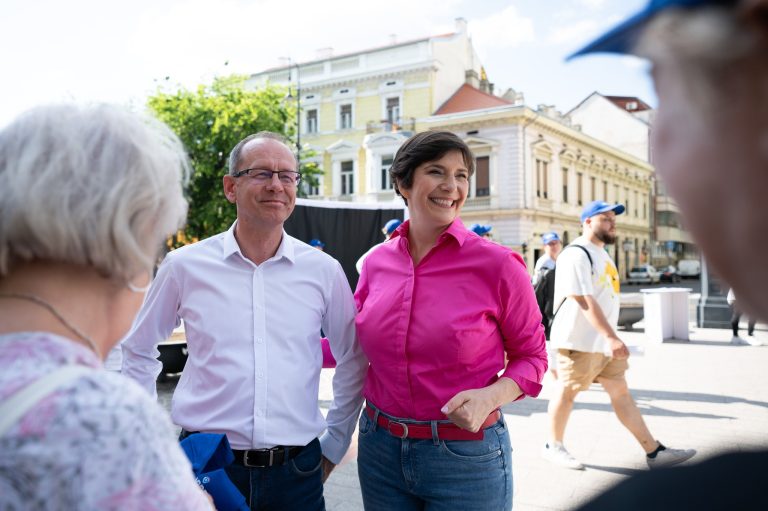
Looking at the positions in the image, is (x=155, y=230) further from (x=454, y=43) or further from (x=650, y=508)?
(x=454, y=43)

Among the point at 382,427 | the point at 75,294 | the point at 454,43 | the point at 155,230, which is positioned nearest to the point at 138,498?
the point at 75,294

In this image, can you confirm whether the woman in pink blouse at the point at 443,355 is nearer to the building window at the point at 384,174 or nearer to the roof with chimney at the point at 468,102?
the building window at the point at 384,174

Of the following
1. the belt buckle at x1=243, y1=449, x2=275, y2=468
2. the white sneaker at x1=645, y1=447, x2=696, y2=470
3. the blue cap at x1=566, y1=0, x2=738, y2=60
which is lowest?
the white sneaker at x1=645, y1=447, x2=696, y2=470

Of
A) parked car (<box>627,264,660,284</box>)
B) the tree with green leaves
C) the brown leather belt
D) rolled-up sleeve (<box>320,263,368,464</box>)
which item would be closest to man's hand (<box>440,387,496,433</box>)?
the brown leather belt

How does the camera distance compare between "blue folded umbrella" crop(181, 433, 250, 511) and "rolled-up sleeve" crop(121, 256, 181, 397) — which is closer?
"blue folded umbrella" crop(181, 433, 250, 511)

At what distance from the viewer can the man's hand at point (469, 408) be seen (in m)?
2.02

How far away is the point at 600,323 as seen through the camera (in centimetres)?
493

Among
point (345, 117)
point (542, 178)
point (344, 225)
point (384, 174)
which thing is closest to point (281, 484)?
point (344, 225)

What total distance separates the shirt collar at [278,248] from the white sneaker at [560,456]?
3.46 metres

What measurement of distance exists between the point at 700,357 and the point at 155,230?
443 inches

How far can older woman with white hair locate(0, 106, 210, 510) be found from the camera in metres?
0.85

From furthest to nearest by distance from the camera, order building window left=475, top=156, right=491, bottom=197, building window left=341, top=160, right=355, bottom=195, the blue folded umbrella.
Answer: building window left=341, top=160, right=355, bottom=195 → building window left=475, top=156, right=491, bottom=197 → the blue folded umbrella

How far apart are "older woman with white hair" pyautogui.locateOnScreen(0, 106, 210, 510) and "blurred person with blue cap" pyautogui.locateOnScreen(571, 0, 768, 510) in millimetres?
673

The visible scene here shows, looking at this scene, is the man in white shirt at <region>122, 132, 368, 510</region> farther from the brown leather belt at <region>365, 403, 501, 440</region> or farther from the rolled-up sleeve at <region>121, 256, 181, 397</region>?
the brown leather belt at <region>365, 403, 501, 440</region>
